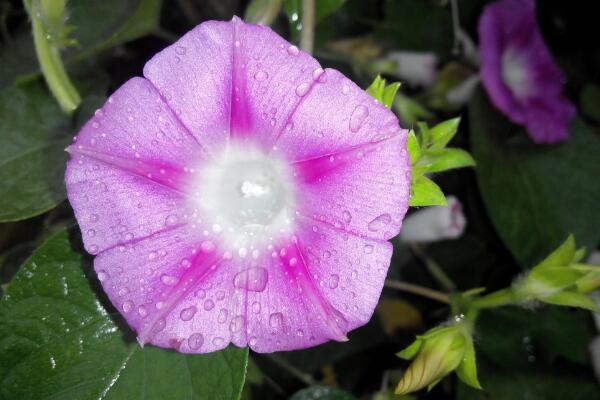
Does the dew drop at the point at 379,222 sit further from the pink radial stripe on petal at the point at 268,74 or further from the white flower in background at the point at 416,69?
the white flower in background at the point at 416,69

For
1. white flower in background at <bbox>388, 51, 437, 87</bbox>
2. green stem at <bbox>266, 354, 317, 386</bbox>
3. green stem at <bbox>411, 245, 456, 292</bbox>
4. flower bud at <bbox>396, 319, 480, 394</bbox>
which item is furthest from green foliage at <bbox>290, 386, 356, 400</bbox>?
white flower in background at <bbox>388, 51, 437, 87</bbox>

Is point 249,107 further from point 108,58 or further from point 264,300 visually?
point 108,58

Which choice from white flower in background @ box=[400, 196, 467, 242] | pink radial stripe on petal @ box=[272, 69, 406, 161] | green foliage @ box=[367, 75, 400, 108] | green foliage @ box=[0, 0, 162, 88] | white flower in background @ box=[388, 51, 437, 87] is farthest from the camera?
white flower in background @ box=[388, 51, 437, 87]

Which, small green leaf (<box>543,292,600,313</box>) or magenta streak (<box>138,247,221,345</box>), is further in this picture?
small green leaf (<box>543,292,600,313</box>)

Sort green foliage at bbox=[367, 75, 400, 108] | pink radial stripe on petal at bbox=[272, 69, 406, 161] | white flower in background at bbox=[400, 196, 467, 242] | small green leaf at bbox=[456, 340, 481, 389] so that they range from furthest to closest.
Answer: white flower in background at bbox=[400, 196, 467, 242] → small green leaf at bbox=[456, 340, 481, 389] → green foliage at bbox=[367, 75, 400, 108] → pink radial stripe on petal at bbox=[272, 69, 406, 161]

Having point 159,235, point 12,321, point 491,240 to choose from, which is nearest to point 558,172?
point 491,240

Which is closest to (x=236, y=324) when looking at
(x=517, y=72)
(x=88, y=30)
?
(x=88, y=30)

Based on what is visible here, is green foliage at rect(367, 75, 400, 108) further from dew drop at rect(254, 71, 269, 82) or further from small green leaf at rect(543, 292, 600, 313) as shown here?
small green leaf at rect(543, 292, 600, 313)

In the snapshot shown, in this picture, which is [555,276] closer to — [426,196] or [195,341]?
[426,196]
